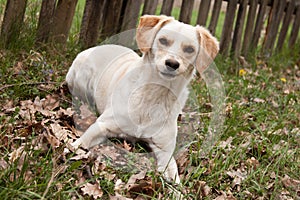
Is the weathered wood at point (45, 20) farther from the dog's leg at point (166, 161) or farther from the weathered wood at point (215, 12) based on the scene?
the weathered wood at point (215, 12)

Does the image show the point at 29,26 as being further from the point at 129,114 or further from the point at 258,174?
the point at 258,174

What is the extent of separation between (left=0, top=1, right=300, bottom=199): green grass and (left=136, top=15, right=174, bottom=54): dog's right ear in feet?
2.89

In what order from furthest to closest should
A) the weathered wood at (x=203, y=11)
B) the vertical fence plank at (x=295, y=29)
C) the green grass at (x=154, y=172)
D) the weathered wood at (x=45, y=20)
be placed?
the vertical fence plank at (x=295, y=29) → the weathered wood at (x=203, y=11) → the weathered wood at (x=45, y=20) → the green grass at (x=154, y=172)

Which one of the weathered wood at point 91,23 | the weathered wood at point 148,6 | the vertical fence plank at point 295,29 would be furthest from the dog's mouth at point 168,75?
the vertical fence plank at point 295,29

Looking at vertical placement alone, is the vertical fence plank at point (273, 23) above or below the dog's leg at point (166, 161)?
above

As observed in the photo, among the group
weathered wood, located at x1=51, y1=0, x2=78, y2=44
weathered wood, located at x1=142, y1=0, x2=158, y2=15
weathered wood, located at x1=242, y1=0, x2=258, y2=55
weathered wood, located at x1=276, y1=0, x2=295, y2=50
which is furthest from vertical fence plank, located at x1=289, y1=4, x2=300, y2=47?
weathered wood, located at x1=51, y1=0, x2=78, y2=44

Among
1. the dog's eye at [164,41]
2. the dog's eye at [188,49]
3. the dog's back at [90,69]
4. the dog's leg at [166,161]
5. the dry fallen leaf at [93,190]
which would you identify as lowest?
the dog's leg at [166,161]

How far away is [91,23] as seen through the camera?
5207 millimetres

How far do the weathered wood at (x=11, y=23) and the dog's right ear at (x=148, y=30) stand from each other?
1545 mm

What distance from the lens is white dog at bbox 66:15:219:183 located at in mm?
3145

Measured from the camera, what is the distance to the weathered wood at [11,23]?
4.29 m

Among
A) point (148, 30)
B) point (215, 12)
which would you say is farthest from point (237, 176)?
point (215, 12)

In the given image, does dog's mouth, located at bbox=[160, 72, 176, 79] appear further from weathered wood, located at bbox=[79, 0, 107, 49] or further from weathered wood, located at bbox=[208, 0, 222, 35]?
weathered wood, located at bbox=[208, 0, 222, 35]

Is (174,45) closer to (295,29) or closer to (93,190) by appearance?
(93,190)
